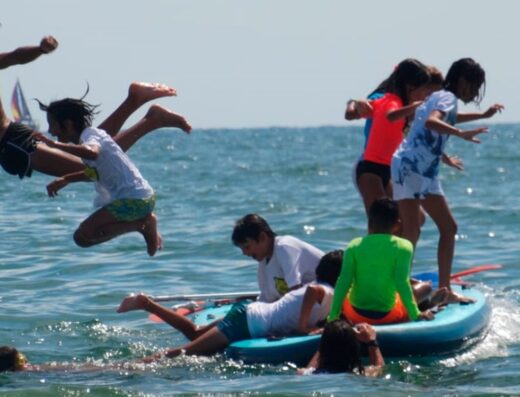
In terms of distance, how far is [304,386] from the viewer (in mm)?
9672

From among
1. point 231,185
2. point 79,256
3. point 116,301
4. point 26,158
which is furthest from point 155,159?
point 26,158

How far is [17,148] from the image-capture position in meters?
10.8

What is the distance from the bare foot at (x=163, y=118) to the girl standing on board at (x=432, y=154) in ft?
5.84

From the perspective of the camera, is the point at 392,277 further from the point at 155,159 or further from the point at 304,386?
the point at 155,159

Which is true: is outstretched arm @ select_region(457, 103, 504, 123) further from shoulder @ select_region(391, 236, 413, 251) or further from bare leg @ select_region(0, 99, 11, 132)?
bare leg @ select_region(0, 99, 11, 132)

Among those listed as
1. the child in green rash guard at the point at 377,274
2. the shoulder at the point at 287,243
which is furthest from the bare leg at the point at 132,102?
the child in green rash guard at the point at 377,274

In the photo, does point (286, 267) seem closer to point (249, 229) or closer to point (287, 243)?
point (287, 243)

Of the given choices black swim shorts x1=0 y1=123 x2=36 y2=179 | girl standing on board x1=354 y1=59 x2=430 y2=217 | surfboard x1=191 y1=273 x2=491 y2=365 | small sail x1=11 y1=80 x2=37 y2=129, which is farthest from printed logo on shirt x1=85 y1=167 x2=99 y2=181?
small sail x1=11 y1=80 x2=37 y2=129

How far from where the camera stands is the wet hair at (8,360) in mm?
10391

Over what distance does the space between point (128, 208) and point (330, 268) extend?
1.59 meters

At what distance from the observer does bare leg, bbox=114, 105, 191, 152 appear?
448 inches

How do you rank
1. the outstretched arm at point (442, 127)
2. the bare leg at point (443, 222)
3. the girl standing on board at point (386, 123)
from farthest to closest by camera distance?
the girl standing on board at point (386, 123) < the bare leg at point (443, 222) < the outstretched arm at point (442, 127)

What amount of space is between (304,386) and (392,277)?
3.59ft

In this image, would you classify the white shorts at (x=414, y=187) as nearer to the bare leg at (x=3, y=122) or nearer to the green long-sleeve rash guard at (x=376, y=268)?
the green long-sleeve rash guard at (x=376, y=268)
